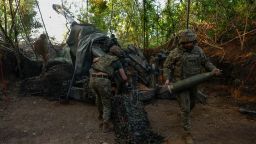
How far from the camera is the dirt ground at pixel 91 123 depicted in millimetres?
8031

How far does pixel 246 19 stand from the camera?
11.2 m

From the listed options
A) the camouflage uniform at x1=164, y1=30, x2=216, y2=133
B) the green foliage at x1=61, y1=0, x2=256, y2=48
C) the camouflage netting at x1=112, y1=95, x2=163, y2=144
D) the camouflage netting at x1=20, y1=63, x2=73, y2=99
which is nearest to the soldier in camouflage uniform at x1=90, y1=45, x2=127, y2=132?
the camouflage netting at x1=112, y1=95, x2=163, y2=144

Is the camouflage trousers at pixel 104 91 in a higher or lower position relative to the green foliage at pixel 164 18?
lower

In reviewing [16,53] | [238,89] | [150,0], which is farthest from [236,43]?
[16,53]

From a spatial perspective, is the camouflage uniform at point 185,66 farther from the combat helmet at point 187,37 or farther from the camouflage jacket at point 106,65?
the camouflage jacket at point 106,65

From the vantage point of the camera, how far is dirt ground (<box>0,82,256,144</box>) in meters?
8.03

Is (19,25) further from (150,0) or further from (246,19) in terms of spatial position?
(246,19)

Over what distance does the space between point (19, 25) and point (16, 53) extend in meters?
2.14

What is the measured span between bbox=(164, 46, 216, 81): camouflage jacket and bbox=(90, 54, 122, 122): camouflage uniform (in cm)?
128

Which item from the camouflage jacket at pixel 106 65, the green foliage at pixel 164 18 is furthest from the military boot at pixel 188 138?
the green foliage at pixel 164 18

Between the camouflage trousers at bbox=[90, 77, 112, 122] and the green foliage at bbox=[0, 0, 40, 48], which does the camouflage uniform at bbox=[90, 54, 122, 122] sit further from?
the green foliage at bbox=[0, 0, 40, 48]

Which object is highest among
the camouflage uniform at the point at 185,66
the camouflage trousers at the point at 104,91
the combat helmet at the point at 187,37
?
the combat helmet at the point at 187,37

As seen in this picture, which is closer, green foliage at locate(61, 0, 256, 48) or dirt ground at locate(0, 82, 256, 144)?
dirt ground at locate(0, 82, 256, 144)

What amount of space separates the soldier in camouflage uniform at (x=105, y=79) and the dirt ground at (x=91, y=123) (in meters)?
0.36
